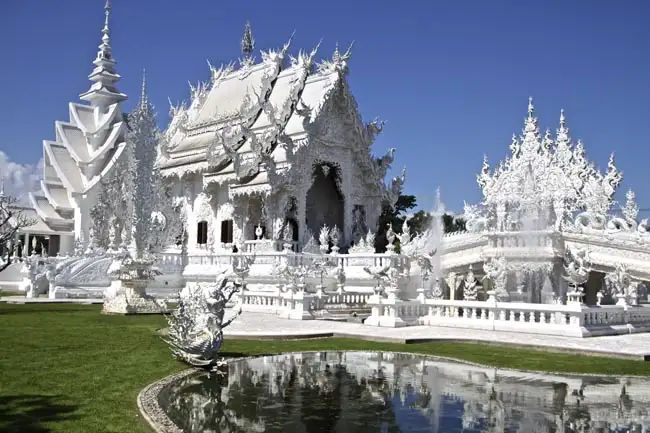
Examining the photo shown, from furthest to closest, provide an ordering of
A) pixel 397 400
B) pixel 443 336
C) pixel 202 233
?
pixel 202 233 < pixel 443 336 < pixel 397 400

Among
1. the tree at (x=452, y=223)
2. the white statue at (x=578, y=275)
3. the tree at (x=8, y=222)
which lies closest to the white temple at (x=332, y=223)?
the white statue at (x=578, y=275)

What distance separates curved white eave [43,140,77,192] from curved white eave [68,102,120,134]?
1.98 metres

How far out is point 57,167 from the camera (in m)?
35.5

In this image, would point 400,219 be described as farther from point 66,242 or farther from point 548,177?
point 66,242

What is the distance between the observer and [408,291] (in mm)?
16484

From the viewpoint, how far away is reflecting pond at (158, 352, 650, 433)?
5.67 metres

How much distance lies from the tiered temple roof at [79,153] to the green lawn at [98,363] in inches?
851

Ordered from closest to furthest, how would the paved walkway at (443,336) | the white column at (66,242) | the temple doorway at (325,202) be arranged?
the paved walkway at (443,336) < the temple doorway at (325,202) < the white column at (66,242)

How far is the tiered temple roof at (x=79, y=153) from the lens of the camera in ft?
115

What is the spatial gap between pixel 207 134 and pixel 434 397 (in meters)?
24.1

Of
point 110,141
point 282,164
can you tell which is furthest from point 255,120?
point 110,141

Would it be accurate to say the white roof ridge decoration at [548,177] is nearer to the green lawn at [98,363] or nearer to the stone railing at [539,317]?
the stone railing at [539,317]

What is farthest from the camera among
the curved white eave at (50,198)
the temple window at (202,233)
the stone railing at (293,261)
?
the curved white eave at (50,198)

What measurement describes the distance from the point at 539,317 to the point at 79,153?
2944 cm
